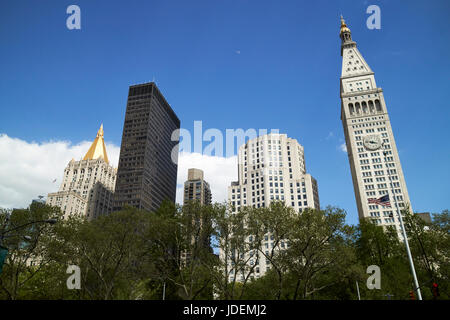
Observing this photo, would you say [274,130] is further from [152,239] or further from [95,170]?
[95,170]

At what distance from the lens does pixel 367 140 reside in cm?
10638

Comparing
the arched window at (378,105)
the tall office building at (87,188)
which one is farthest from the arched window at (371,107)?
the tall office building at (87,188)

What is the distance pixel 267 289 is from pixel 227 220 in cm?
1387

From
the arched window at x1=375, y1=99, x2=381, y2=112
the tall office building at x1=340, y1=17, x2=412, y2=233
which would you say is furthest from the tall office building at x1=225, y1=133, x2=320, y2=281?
the arched window at x1=375, y1=99, x2=381, y2=112

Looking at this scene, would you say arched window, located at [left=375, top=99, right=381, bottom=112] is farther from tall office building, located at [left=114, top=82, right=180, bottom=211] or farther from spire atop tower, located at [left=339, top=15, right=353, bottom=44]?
tall office building, located at [left=114, top=82, right=180, bottom=211]

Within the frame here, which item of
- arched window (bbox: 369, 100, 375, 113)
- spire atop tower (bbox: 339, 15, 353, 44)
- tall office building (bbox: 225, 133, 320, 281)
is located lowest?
tall office building (bbox: 225, 133, 320, 281)

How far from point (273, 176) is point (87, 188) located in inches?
4614

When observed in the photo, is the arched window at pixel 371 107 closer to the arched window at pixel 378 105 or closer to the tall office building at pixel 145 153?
the arched window at pixel 378 105

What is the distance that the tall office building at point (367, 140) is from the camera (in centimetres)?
10238

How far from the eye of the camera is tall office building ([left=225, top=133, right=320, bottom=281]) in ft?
401

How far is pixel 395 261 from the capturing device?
42719 mm

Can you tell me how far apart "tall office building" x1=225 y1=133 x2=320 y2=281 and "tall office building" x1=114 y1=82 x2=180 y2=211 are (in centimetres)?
4929
